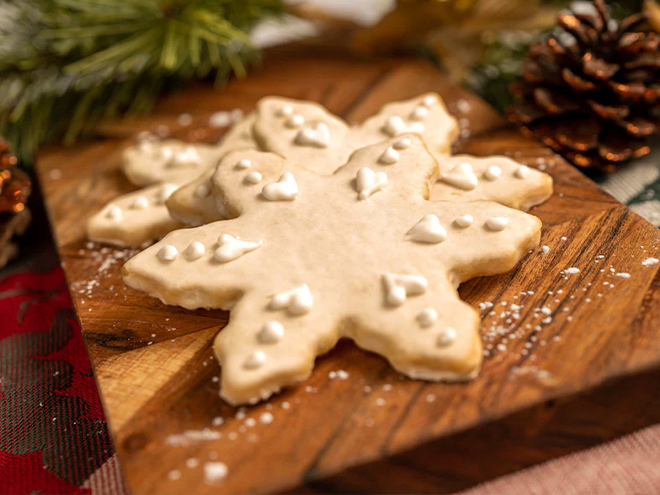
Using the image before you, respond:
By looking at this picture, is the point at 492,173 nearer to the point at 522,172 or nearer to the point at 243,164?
the point at 522,172

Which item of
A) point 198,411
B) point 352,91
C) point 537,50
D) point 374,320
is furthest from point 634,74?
point 198,411

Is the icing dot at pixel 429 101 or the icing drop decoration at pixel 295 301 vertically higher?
the icing dot at pixel 429 101

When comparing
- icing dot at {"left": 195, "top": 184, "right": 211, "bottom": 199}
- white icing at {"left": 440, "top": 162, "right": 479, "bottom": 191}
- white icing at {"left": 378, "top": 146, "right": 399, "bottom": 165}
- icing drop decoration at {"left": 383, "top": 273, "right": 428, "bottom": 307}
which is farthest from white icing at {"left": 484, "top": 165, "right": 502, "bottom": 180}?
icing dot at {"left": 195, "top": 184, "right": 211, "bottom": 199}

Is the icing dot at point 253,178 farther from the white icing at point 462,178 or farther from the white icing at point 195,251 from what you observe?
the white icing at point 462,178

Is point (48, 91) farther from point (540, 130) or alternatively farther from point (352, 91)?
point (540, 130)

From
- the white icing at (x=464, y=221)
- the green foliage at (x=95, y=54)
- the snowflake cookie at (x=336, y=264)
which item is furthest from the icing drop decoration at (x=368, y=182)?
the green foliage at (x=95, y=54)

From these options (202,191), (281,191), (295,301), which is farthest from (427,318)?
(202,191)

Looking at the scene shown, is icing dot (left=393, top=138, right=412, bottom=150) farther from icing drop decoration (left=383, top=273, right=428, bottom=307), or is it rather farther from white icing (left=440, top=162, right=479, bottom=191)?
icing drop decoration (left=383, top=273, right=428, bottom=307)
